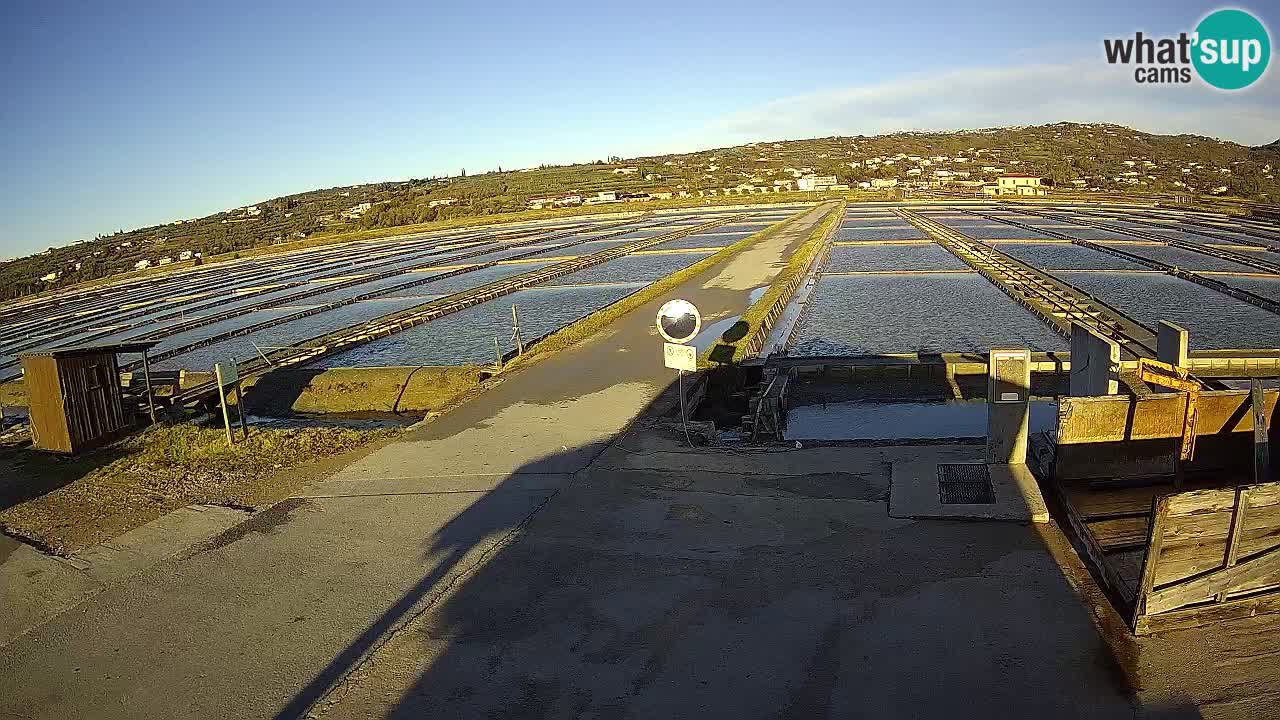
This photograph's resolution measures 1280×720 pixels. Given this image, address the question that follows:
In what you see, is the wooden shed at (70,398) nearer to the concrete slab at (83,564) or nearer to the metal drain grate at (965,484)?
the concrete slab at (83,564)

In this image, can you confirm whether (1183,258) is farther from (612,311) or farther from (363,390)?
(363,390)

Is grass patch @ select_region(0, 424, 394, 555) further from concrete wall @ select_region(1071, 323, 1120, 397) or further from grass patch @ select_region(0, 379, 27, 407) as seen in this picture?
concrete wall @ select_region(1071, 323, 1120, 397)

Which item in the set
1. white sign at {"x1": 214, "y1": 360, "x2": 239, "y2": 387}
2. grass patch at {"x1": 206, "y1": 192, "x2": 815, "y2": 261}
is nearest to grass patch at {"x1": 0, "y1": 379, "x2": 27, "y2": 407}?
white sign at {"x1": 214, "y1": 360, "x2": 239, "y2": 387}

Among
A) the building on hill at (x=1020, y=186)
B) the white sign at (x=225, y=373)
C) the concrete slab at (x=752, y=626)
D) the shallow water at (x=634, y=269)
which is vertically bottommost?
the concrete slab at (x=752, y=626)

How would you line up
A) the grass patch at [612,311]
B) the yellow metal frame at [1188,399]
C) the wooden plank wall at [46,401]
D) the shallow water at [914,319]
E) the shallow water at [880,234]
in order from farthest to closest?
the shallow water at [880,234] → the shallow water at [914,319] → the grass patch at [612,311] → the wooden plank wall at [46,401] → the yellow metal frame at [1188,399]

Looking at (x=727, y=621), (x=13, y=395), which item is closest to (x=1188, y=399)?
(x=727, y=621)

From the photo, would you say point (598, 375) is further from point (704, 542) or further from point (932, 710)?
point (932, 710)

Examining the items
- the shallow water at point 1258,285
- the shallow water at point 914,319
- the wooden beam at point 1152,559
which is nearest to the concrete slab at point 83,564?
the wooden beam at point 1152,559
